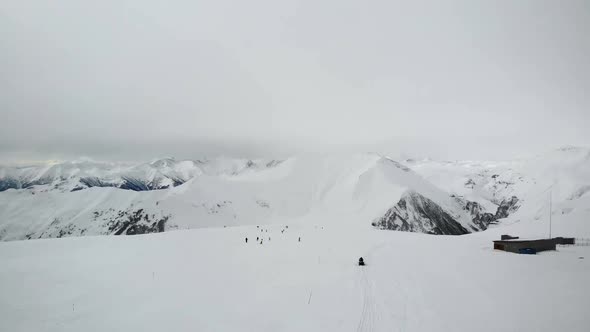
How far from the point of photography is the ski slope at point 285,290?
1595cm

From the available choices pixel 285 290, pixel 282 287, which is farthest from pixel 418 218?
pixel 285 290

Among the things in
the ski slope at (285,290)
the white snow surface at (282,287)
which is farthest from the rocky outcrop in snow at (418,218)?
the ski slope at (285,290)

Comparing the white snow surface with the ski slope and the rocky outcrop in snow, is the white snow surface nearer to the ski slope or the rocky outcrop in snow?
the ski slope

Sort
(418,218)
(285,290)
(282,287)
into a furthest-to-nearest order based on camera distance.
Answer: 1. (418,218)
2. (282,287)
3. (285,290)

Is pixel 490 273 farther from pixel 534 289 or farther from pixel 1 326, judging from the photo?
pixel 1 326

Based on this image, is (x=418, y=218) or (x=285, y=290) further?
(x=418, y=218)

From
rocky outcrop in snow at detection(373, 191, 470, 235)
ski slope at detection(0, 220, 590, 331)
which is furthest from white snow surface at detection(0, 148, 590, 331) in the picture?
rocky outcrop in snow at detection(373, 191, 470, 235)

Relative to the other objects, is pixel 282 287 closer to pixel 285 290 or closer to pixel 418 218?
pixel 285 290

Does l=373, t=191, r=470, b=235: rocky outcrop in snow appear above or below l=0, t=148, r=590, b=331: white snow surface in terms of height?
below

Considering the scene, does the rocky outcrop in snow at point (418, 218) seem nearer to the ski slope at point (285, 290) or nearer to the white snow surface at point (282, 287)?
the white snow surface at point (282, 287)

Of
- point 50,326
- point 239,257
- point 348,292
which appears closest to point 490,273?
point 348,292

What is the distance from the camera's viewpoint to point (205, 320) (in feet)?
51.6

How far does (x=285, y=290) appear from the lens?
20656mm

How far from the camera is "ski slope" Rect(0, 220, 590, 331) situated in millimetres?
15945
